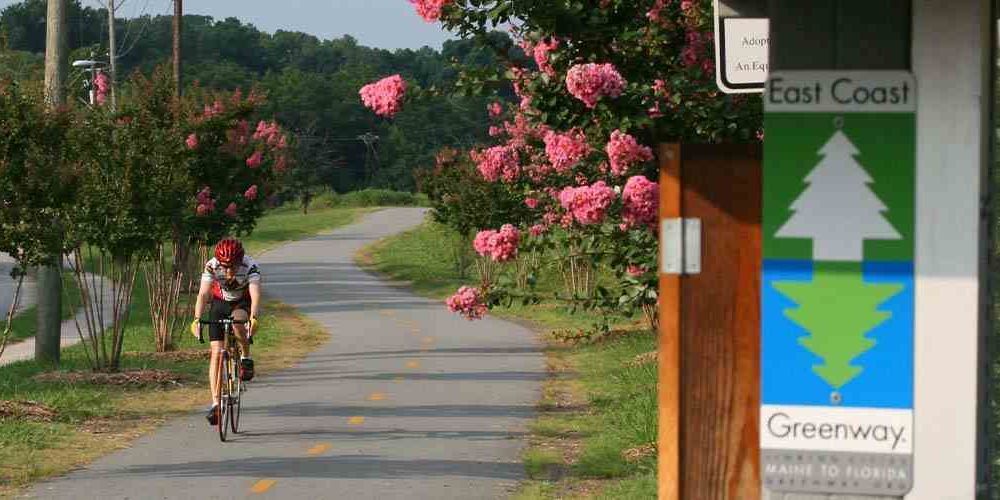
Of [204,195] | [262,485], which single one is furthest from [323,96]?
[262,485]

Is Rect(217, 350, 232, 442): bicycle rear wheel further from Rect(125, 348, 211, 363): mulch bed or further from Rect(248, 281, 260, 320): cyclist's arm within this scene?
Rect(125, 348, 211, 363): mulch bed

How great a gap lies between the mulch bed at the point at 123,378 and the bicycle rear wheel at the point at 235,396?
435cm

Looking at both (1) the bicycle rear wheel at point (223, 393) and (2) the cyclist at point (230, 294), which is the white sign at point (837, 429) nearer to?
(1) the bicycle rear wheel at point (223, 393)

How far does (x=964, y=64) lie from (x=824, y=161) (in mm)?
498

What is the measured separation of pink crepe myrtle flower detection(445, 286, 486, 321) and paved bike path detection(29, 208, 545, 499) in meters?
1.11

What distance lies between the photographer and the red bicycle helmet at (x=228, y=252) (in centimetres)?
1377

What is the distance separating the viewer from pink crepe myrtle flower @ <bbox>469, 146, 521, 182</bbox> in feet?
41.0

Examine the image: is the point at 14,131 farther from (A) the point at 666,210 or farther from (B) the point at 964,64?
(B) the point at 964,64

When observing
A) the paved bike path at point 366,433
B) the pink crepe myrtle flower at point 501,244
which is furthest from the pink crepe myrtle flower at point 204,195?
the pink crepe myrtle flower at point 501,244

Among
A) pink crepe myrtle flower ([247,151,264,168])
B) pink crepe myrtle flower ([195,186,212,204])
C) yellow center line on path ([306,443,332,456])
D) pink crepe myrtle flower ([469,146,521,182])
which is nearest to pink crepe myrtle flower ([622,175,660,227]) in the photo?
pink crepe myrtle flower ([469,146,521,182])

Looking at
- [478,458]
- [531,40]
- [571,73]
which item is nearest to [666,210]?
[571,73]

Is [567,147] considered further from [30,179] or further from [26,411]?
[26,411]

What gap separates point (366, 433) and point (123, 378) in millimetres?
5291

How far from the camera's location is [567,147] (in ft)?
34.9
